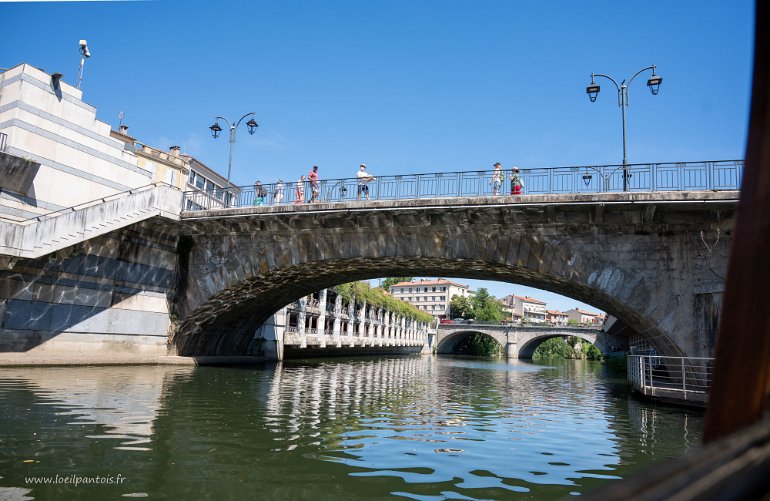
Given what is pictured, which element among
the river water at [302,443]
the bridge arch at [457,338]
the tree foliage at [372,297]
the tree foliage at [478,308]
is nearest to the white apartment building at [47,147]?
the river water at [302,443]

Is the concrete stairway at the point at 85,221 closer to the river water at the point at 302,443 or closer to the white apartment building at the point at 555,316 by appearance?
the river water at the point at 302,443

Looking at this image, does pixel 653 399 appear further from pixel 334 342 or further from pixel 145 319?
pixel 334 342

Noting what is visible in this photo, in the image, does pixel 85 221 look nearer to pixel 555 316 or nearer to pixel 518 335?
pixel 518 335

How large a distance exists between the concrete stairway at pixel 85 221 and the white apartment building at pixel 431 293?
91.4m

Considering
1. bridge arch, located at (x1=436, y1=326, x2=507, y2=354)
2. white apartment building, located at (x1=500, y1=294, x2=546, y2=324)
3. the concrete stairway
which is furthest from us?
white apartment building, located at (x1=500, y1=294, x2=546, y2=324)

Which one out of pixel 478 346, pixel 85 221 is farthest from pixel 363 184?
pixel 478 346

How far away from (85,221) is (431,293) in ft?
326

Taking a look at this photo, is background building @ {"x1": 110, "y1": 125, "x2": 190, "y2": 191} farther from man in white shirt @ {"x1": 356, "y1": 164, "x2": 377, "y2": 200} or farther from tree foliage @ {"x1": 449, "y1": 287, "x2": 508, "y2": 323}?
tree foliage @ {"x1": 449, "y1": 287, "x2": 508, "y2": 323}

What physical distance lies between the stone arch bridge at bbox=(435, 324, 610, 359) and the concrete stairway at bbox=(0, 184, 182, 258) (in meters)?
56.3

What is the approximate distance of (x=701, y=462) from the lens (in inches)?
42.1

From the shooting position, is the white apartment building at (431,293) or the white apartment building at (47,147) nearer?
the white apartment building at (47,147)

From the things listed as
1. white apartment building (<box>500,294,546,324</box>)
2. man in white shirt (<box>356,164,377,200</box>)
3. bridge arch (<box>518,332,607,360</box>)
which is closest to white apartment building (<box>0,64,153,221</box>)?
man in white shirt (<box>356,164,377,200</box>)

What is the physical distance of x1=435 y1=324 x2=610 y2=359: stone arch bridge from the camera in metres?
65.9

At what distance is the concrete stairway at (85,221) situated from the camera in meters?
15.6
